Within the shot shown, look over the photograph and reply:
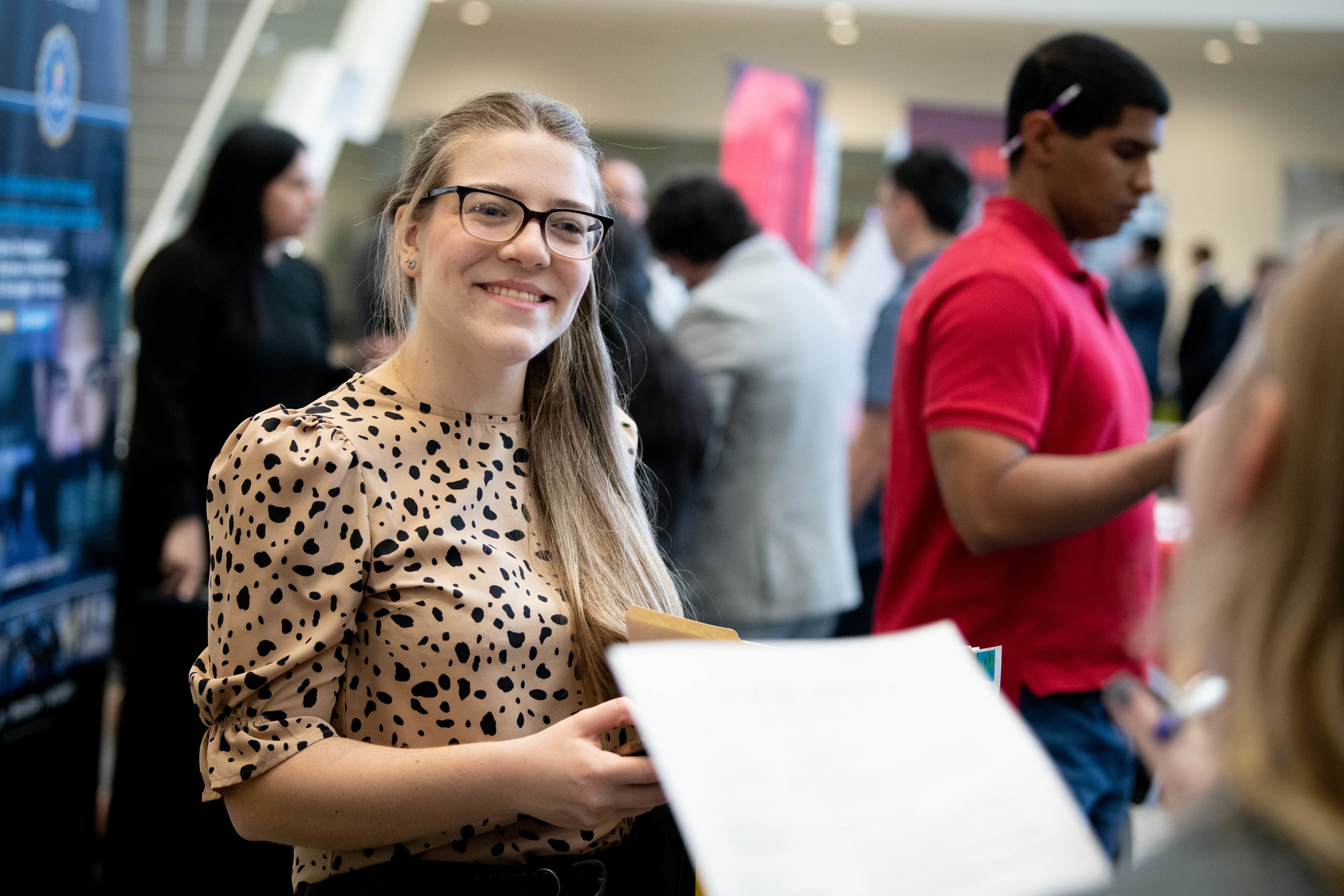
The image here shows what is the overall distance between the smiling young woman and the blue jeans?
621mm

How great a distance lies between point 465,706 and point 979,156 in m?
7.57

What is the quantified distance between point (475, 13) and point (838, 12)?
354 centimetres

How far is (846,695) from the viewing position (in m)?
0.83

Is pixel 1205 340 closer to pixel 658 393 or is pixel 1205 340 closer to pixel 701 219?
pixel 701 219

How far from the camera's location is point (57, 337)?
2742 millimetres

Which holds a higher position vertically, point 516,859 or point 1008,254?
point 1008,254

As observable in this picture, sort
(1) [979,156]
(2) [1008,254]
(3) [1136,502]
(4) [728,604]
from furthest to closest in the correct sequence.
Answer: (1) [979,156]
(4) [728,604]
(2) [1008,254]
(3) [1136,502]

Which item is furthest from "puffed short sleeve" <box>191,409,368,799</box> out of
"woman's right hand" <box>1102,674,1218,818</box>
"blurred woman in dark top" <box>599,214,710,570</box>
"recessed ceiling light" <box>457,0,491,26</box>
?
"recessed ceiling light" <box>457,0,491,26</box>

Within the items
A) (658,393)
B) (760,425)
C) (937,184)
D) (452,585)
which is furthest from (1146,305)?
(452,585)

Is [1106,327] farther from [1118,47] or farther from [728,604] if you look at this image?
[728,604]

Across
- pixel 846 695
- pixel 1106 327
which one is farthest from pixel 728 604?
pixel 846 695

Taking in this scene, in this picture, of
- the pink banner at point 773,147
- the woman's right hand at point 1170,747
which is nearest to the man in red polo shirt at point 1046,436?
the woman's right hand at point 1170,747

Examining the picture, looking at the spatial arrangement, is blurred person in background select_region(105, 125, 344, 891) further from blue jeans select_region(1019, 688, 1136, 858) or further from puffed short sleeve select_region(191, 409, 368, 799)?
blue jeans select_region(1019, 688, 1136, 858)

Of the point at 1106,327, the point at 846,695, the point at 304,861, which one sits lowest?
the point at 304,861
